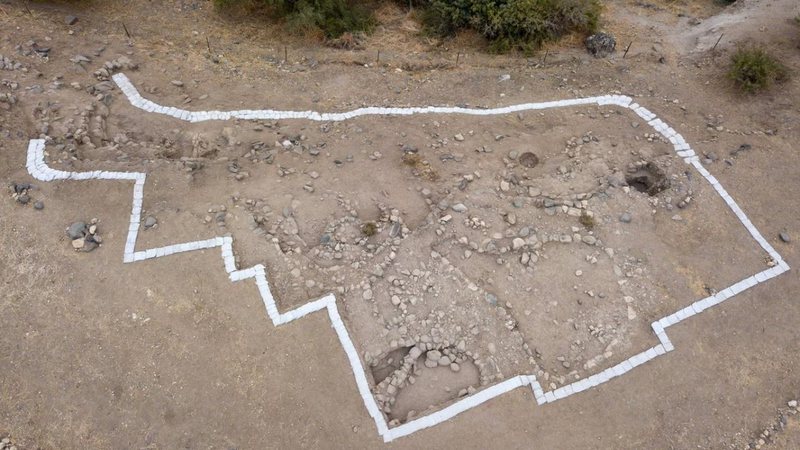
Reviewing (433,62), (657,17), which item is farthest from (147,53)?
(657,17)

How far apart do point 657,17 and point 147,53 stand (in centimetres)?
1595

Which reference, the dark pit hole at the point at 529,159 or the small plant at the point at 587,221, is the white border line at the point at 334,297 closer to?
the small plant at the point at 587,221

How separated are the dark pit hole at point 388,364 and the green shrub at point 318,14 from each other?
1015cm

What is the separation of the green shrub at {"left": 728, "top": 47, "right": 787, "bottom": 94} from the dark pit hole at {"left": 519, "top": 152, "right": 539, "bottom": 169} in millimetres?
6290

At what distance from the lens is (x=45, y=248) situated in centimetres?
876

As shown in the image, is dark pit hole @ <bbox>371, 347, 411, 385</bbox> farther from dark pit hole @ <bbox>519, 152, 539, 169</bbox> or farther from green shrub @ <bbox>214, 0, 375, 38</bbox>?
green shrub @ <bbox>214, 0, 375, 38</bbox>

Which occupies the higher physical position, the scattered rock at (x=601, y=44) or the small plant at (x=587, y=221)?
the scattered rock at (x=601, y=44)

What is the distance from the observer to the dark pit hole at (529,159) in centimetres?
1111

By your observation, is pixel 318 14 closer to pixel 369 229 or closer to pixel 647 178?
pixel 369 229

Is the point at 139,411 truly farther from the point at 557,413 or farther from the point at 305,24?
the point at 305,24

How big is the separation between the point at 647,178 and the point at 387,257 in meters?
6.38

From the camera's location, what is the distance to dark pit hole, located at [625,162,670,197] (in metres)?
10.8

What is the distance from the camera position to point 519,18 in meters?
14.0

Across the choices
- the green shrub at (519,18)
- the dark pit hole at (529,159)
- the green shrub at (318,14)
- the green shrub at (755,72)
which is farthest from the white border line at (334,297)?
the green shrub at (519,18)
